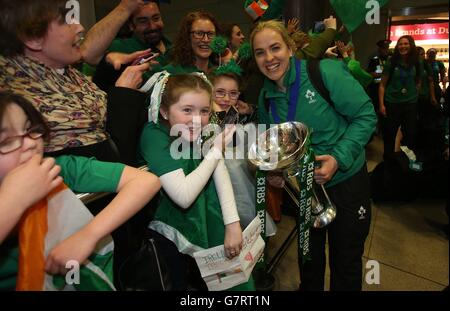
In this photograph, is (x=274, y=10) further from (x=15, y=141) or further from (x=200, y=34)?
(x=15, y=141)

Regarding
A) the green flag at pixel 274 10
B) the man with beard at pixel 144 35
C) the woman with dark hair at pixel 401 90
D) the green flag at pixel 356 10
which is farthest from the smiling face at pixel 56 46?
the woman with dark hair at pixel 401 90

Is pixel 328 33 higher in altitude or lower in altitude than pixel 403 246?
higher

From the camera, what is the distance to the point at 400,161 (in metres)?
3.12

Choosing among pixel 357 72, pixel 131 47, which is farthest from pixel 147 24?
pixel 357 72

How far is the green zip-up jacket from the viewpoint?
148 cm

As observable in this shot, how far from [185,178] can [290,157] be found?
505mm

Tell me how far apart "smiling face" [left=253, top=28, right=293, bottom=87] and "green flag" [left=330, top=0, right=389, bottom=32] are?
0.66m

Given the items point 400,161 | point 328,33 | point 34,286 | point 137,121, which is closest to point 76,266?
point 34,286

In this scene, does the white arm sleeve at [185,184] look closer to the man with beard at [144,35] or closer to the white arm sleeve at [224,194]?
the white arm sleeve at [224,194]

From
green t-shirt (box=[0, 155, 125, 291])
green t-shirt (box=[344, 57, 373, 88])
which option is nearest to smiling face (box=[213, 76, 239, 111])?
green t-shirt (box=[344, 57, 373, 88])

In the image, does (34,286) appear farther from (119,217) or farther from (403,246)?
(403,246)

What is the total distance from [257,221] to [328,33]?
56.5 inches

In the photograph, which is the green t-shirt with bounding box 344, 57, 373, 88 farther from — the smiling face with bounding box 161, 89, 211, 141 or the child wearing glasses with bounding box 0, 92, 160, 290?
the child wearing glasses with bounding box 0, 92, 160, 290

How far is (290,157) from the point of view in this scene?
1.37 m
